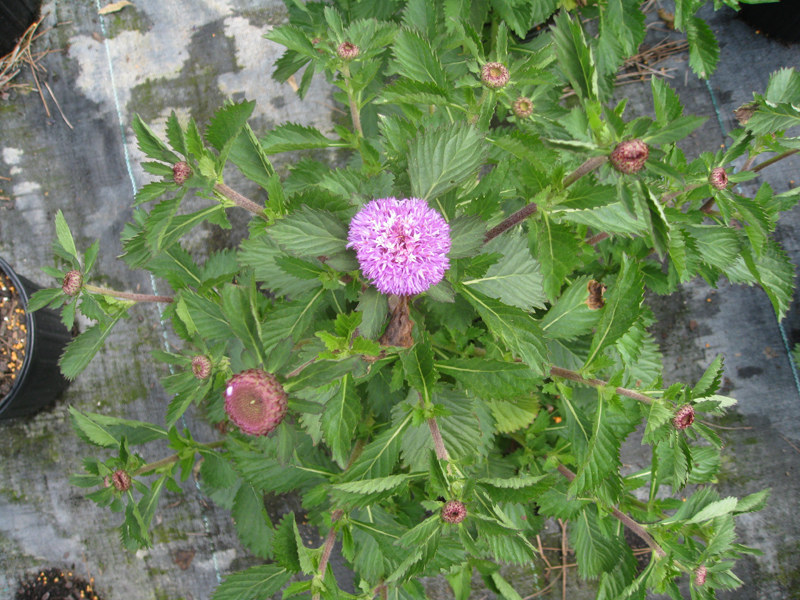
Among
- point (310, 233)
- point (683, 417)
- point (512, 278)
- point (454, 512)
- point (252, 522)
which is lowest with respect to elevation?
point (252, 522)

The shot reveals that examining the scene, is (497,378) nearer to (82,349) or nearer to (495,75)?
(495,75)

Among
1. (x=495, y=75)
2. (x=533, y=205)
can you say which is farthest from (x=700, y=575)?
(x=495, y=75)

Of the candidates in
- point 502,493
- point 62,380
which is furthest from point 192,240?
point 502,493

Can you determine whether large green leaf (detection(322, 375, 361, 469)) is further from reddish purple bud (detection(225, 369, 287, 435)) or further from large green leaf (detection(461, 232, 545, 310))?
large green leaf (detection(461, 232, 545, 310))

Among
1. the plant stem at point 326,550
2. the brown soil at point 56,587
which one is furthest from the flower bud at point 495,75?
the brown soil at point 56,587

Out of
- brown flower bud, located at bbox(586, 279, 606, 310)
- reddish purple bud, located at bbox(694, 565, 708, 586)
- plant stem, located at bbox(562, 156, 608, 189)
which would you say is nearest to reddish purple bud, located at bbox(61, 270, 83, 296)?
plant stem, located at bbox(562, 156, 608, 189)

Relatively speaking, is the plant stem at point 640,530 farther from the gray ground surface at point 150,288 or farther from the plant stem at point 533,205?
the plant stem at point 533,205
